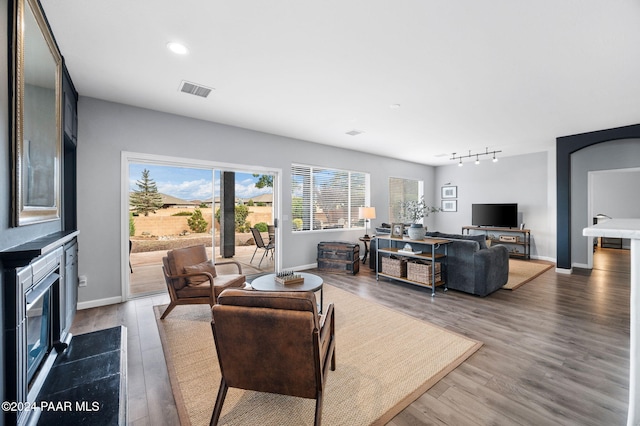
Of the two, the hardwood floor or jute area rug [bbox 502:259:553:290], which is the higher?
jute area rug [bbox 502:259:553:290]

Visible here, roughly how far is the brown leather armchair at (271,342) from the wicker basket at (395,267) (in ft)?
10.8

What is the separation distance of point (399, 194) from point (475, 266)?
4410mm

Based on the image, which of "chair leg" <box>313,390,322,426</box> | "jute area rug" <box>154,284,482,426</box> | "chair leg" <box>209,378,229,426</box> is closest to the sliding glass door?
"jute area rug" <box>154,284,482,426</box>

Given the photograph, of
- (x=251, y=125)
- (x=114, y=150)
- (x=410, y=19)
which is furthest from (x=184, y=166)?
(x=410, y=19)

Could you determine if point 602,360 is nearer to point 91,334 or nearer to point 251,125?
point 91,334

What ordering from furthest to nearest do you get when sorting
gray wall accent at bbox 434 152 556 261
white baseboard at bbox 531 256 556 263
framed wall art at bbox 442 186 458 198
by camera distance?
framed wall art at bbox 442 186 458 198
gray wall accent at bbox 434 152 556 261
white baseboard at bbox 531 256 556 263

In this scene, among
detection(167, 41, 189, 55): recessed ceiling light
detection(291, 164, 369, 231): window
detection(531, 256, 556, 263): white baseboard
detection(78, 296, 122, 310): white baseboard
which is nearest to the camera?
detection(167, 41, 189, 55): recessed ceiling light

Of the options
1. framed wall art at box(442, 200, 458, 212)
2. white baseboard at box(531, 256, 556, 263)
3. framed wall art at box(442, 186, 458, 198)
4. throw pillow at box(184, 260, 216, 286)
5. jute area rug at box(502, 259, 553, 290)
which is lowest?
jute area rug at box(502, 259, 553, 290)

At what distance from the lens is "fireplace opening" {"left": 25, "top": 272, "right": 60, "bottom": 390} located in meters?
1.74

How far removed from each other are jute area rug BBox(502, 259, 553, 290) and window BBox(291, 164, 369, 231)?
329cm

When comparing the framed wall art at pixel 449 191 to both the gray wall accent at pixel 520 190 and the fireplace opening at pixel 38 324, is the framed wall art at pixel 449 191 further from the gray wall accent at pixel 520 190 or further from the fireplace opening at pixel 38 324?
the fireplace opening at pixel 38 324

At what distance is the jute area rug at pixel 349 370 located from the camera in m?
1.78

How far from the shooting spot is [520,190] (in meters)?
7.35

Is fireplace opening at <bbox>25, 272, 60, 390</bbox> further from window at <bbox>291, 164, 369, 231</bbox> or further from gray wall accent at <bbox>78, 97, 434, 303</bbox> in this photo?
window at <bbox>291, 164, 369, 231</bbox>
